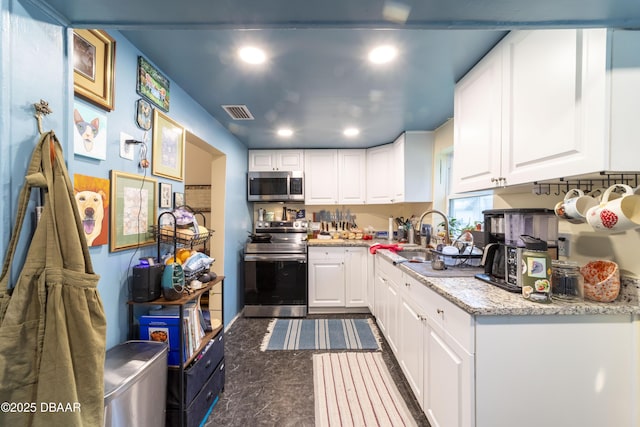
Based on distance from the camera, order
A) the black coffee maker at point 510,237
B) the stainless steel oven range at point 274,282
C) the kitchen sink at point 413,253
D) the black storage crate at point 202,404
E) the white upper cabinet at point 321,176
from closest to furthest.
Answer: the black coffee maker at point 510,237 < the black storage crate at point 202,404 < the kitchen sink at point 413,253 < the stainless steel oven range at point 274,282 < the white upper cabinet at point 321,176

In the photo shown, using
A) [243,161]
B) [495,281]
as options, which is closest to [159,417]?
[495,281]

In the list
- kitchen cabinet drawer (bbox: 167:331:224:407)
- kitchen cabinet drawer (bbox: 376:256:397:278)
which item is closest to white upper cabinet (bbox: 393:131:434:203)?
kitchen cabinet drawer (bbox: 376:256:397:278)

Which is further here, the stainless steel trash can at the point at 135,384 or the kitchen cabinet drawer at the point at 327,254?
the kitchen cabinet drawer at the point at 327,254

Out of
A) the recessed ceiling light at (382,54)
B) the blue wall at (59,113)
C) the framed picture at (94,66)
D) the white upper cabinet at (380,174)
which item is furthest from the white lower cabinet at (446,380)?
the white upper cabinet at (380,174)

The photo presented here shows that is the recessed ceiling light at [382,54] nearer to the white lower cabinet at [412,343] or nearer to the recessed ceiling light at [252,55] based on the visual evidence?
the recessed ceiling light at [252,55]

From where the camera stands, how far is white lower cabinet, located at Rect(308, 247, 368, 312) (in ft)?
10.4

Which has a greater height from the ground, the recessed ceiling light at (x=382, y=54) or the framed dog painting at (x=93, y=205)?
the recessed ceiling light at (x=382, y=54)

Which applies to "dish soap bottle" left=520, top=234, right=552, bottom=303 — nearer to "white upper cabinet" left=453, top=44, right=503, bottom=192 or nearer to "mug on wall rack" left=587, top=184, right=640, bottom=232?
"mug on wall rack" left=587, top=184, right=640, bottom=232

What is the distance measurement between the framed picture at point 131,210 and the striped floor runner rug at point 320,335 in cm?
159

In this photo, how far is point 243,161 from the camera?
11.0 feet

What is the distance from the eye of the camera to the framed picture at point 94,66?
1.08 metres

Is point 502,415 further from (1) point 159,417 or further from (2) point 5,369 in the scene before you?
(2) point 5,369

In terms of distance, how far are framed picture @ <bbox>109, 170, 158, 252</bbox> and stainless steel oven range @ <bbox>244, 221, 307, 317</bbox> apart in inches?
65.8

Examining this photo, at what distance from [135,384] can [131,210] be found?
0.84m
